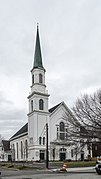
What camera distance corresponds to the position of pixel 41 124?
260 feet

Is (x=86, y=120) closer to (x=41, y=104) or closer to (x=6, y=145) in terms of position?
(x=41, y=104)

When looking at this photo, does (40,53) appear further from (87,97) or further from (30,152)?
(87,97)

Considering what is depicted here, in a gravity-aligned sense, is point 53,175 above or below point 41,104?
below

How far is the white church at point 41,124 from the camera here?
77.4 metres

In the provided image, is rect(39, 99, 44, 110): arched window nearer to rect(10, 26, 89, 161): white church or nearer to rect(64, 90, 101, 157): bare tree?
rect(10, 26, 89, 161): white church

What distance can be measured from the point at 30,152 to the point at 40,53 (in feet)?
89.9

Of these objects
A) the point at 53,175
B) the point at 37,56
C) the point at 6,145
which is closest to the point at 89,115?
the point at 53,175

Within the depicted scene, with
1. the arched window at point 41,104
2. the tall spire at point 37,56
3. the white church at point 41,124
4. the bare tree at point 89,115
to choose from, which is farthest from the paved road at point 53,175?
the tall spire at point 37,56

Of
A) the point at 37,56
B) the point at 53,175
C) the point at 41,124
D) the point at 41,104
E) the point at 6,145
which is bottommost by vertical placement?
the point at 6,145

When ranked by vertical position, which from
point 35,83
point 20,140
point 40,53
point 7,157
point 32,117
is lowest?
→ point 7,157

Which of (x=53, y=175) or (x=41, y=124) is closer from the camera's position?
(x=53, y=175)

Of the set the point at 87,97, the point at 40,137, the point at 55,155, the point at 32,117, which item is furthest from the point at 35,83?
the point at 87,97

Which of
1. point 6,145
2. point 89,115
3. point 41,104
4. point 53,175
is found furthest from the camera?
point 6,145

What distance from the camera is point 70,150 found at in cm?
8244
